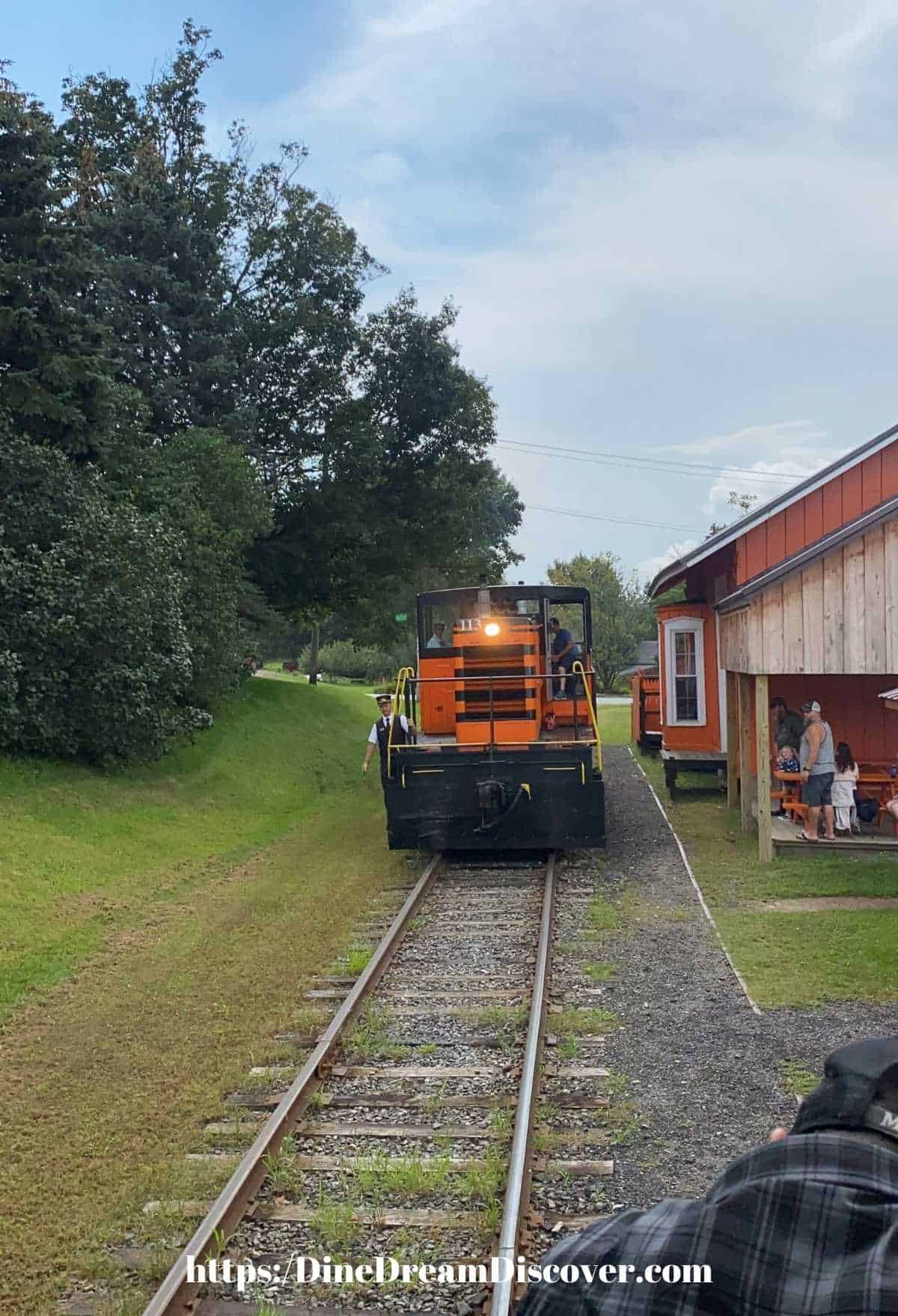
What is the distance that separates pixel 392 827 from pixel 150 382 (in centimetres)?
1594

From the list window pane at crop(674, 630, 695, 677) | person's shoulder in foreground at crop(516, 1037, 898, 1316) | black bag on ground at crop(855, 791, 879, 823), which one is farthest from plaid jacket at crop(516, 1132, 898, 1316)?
window pane at crop(674, 630, 695, 677)

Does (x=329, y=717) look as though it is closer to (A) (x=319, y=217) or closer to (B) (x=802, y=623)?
(A) (x=319, y=217)

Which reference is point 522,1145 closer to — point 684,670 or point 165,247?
point 684,670

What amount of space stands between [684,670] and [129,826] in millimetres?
10166

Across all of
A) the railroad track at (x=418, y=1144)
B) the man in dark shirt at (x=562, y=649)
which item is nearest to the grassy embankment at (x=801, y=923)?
the railroad track at (x=418, y=1144)

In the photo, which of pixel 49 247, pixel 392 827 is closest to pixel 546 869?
pixel 392 827

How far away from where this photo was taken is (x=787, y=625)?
10914 mm

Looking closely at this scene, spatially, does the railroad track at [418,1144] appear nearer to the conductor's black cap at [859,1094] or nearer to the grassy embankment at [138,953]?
the grassy embankment at [138,953]

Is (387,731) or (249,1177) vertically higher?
(387,731)

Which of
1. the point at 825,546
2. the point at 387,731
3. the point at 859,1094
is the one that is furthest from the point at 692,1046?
the point at 387,731

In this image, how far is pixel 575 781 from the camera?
37.1 feet

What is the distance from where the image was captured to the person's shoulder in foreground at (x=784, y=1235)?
4.33 feet

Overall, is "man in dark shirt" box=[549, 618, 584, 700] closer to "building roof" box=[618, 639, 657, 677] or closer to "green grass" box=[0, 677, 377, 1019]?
"green grass" box=[0, 677, 377, 1019]

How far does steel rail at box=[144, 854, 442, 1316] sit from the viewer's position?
3.60 m
